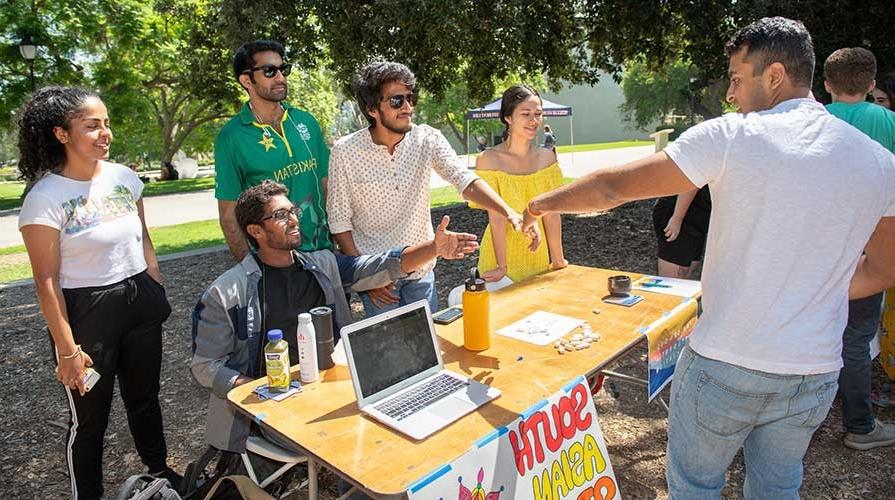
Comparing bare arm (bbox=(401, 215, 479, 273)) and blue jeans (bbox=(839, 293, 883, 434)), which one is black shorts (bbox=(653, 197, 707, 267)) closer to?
blue jeans (bbox=(839, 293, 883, 434))

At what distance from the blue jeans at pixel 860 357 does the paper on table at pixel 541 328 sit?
159 centimetres

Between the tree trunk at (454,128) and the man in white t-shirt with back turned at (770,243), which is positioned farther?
the tree trunk at (454,128)

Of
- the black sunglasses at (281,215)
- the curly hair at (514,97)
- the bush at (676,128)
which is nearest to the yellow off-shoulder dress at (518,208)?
the curly hair at (514,97)

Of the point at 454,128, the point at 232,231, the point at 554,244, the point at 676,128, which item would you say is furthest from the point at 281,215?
the point at 676,128

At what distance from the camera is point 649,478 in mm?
3006

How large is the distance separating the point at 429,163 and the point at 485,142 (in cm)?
4481

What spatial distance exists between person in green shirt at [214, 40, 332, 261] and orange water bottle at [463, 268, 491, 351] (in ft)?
3.50

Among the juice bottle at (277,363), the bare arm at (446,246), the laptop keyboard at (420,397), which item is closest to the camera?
the laptop keyboard at (420,397)

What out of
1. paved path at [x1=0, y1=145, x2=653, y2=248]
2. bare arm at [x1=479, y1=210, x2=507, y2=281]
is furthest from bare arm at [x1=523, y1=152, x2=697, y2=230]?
paved path at [x1=0, y1=145, x2=653, y2=248]

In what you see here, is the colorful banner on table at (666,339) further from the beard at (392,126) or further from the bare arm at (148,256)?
the bare arm at (148,256)

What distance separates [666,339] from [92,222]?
8.80 ft

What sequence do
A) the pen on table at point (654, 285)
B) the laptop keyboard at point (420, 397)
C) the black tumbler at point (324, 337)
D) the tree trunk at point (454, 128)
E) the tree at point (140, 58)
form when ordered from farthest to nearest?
the tree trunk at point (454, 128) → the tree at point (140, 58) → the pen on table at point (654, 285) → the black tumbler at point (324, 337) → the laptop keyboard at point (420, 397)

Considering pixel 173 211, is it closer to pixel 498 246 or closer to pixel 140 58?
pixel 140 58

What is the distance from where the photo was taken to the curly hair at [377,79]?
2807mm
